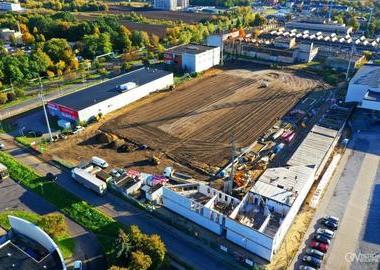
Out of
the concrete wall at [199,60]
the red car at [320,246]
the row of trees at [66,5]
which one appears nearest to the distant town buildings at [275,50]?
the concrete wall at [199,60]

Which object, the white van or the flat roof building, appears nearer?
the white van

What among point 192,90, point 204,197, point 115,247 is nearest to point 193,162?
point 204,197

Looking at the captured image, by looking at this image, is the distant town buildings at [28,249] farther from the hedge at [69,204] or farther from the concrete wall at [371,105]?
the concrete wall at [371,105]

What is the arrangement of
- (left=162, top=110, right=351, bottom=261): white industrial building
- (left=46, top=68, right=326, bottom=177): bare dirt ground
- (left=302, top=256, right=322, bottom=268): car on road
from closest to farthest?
1. (left=302, top=256, right=322, bottom=268): car on road
2. (left=162, top=110, right=351, bottom=261): white industrial building
3. (left=46, top=68, right=326, bottom=177): bare dirt ground

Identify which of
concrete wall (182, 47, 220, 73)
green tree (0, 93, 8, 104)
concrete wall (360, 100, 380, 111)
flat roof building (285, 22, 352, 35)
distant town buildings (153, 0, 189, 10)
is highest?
distant town buildings (153, 0, 189, 10)

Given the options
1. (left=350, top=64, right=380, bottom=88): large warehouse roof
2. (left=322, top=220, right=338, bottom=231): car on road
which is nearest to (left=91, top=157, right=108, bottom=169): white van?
(left=322, top=220, right=338, bottom=231): car on road

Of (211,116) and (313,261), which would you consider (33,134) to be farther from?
(313,261)

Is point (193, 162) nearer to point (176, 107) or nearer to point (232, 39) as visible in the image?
point (176, 107)

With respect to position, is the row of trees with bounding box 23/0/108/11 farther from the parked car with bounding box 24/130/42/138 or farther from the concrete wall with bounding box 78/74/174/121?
the parked car with bounding box 24/130/42/138
